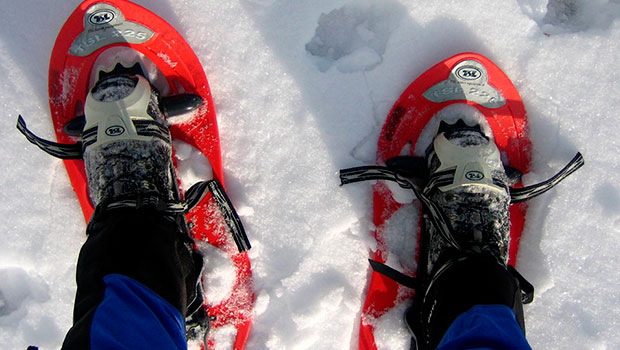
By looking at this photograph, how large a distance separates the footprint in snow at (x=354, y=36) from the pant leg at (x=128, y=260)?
75 cm

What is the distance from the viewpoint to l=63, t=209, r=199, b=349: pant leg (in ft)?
2.95

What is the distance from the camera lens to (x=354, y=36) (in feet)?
4.71

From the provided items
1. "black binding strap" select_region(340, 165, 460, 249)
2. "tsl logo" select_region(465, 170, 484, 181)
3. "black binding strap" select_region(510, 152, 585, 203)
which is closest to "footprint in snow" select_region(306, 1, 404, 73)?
"black binding strap" select_region(340, 165, 460, 249)

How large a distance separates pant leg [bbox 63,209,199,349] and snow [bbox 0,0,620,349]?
39 cm

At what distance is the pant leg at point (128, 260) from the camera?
2.95 ft

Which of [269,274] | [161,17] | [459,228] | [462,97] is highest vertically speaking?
[161,17]

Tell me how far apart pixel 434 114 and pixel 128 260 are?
0.97 m

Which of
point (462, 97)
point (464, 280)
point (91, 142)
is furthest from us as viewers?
point (462, 97)

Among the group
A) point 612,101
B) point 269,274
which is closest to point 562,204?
point 612,101

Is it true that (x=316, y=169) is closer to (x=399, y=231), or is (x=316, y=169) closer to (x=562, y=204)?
(x=399, y=231)

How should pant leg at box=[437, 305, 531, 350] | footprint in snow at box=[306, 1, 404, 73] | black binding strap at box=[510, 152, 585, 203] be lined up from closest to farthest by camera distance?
1. pant leg at box=[437, 305, 531, 350]
2. black binding strap at box=[510, 152, 585, 203]
3. footprint in snow at box=[306, 1, 404, 73]

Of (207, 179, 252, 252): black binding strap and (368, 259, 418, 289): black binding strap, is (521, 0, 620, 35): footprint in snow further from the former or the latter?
(207, 179, 252, 252): black binding strap

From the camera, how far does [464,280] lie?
1.09 m

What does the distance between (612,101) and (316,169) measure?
0.98m
